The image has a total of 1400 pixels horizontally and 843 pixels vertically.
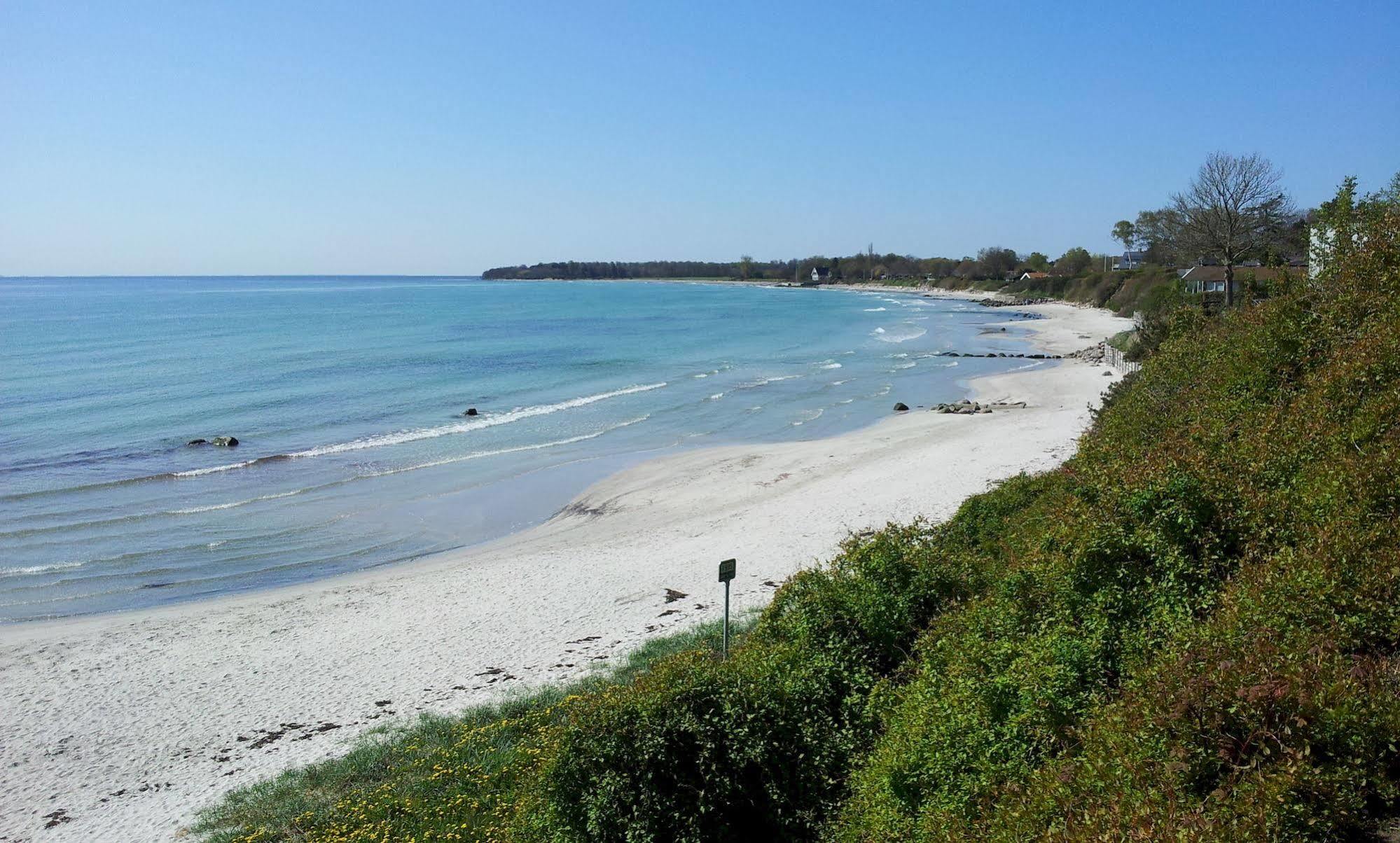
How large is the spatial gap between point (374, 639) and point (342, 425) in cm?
2274

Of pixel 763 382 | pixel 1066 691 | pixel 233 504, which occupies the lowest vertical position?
pixel 233 504

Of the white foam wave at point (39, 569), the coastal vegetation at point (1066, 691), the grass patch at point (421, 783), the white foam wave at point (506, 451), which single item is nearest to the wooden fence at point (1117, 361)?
the white foam wave at point (506, 451)

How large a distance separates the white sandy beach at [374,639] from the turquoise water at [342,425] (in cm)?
230

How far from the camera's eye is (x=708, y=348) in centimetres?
6756

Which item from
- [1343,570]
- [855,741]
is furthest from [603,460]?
[1343,570]

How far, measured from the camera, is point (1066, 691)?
6.57 metres

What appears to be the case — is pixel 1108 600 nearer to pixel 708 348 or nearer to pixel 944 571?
pixel 944 571

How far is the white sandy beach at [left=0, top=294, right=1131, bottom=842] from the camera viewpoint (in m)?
11.8

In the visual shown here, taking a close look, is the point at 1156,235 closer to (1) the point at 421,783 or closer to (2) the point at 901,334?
(2) the point at 901,334

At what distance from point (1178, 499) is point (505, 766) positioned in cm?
692

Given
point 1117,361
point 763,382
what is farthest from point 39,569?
point 1117,361

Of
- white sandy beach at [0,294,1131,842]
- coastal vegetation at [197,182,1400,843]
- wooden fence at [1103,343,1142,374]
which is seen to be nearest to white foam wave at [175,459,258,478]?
white sandy beach at [0,294,1131,842]

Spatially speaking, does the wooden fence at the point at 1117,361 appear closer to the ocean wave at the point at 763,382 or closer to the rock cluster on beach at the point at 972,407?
the rock cluster on beach at the point at 972,407

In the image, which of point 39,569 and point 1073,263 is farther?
point 1073,263
